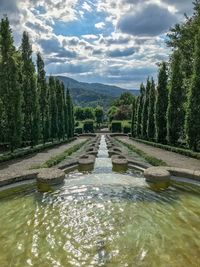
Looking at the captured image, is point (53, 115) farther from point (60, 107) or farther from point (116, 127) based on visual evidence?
point (116, 127)

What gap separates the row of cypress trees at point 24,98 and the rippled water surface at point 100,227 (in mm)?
12013

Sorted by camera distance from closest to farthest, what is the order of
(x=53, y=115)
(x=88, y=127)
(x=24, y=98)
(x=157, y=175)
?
(x=157, y=175) < (x=24, y=98) < (x=53, y=115) < (x=88, y=127)

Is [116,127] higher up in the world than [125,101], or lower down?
lower down

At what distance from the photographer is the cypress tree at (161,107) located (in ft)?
92.9

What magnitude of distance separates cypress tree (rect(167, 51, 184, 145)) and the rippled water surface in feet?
52.0

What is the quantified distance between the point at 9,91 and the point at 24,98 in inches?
242

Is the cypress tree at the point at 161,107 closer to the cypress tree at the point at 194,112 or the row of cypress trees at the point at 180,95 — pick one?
the row of cypress trees at the point at 180,95

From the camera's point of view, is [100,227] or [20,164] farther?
[20,164]

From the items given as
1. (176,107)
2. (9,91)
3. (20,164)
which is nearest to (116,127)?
(176,107)

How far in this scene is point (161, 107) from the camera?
28.7 meters

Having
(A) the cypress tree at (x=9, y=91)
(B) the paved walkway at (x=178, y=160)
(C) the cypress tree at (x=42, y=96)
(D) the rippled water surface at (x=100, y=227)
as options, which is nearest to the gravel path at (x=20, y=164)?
(A) the cypress tree at (x=9, y=91)

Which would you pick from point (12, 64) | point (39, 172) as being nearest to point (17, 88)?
point (12, 64)

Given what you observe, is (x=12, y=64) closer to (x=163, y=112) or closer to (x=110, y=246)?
(x=163, y=112)

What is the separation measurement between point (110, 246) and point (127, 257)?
0.50 metres
